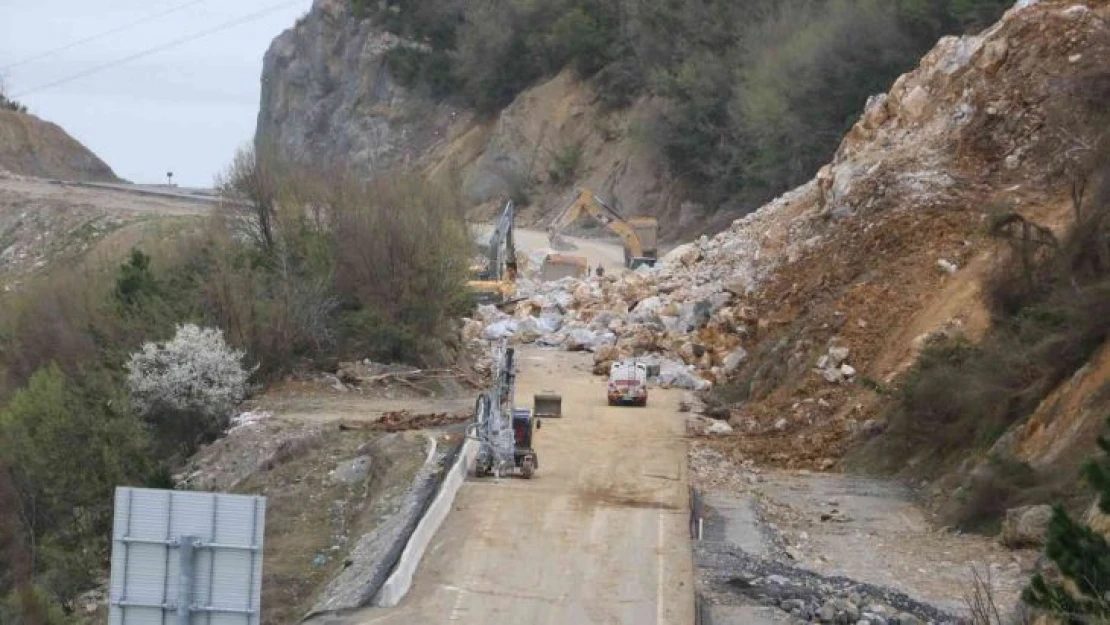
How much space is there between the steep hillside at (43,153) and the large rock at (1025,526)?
8844cm

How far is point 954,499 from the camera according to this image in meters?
30.9

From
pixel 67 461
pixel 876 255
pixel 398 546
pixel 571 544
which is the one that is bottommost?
pixel 67 461

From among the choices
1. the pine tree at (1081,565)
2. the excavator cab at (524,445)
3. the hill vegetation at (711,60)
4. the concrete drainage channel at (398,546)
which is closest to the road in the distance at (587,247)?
the hill vegetation at (711,60)

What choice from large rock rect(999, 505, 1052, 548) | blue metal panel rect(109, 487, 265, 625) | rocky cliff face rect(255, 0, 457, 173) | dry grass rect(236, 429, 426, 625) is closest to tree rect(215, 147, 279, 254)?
dry grass rect(236, 429, 426, 625)

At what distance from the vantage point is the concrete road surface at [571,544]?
960 inches

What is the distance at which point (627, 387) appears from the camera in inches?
1690

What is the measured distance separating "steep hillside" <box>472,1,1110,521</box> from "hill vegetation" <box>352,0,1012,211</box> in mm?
20160

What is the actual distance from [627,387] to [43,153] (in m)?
79.7

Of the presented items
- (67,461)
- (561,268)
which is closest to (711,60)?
(561,268)

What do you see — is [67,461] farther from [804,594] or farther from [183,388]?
[804,594]

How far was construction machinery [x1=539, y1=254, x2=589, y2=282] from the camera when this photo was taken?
70.1 metres

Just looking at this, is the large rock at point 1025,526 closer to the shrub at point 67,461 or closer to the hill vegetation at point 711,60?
the shrub at point 67,461

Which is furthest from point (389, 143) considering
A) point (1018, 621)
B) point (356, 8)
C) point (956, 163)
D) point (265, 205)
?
point (1018, 621)

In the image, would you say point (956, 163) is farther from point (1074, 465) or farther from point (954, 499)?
point (1074, 465)
